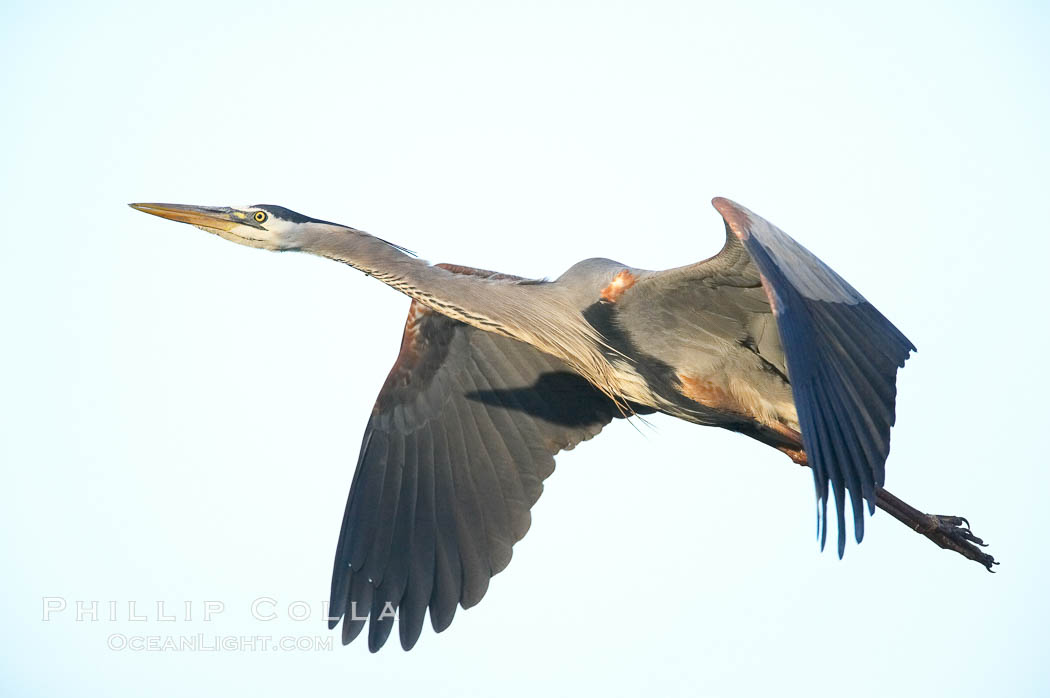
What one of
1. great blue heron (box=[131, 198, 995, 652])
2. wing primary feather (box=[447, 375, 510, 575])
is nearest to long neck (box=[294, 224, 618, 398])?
great blue heron (box=[131, 198, 995, 652])

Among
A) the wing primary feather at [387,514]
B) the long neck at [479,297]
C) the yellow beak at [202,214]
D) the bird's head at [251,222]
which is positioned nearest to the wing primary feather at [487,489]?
the wing primary feather at [387,514]

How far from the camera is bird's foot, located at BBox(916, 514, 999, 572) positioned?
6559 mm

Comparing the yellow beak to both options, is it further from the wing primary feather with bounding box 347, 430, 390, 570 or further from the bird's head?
the wing primary feather with bounding box 347, 430, 390, 570

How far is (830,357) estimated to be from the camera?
505cm

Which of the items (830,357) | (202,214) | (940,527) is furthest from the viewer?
(940,527)

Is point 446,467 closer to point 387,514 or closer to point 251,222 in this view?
point 387,514

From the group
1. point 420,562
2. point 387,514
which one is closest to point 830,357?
point 420,562

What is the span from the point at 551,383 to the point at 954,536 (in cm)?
234

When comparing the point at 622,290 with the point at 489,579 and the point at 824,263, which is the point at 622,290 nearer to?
the point at 824,263

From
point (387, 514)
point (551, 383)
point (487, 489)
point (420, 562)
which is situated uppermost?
point (551, 383)

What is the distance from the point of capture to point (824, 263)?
225 inches

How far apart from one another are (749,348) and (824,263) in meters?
0.57

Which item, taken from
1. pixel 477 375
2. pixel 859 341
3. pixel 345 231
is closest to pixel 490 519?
pixel 477 375

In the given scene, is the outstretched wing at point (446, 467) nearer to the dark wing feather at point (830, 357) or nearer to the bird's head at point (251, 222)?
the bird's head at point (251, 222)
